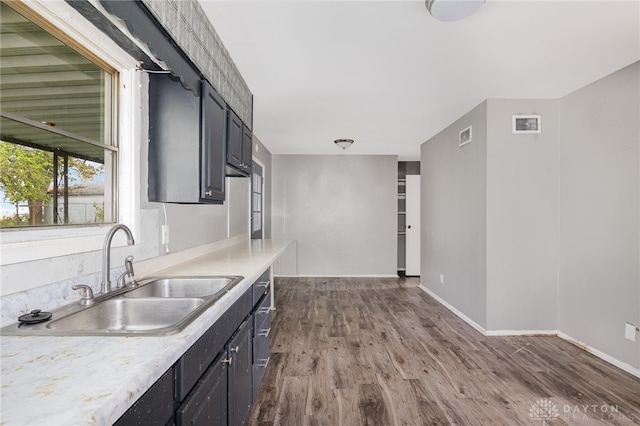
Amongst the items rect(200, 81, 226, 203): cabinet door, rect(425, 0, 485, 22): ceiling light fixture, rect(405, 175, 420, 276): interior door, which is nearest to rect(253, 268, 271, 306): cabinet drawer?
rect(200, 81, 226, 203): cabinet door

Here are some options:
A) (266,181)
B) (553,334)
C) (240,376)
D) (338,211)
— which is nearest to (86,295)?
(240,376)

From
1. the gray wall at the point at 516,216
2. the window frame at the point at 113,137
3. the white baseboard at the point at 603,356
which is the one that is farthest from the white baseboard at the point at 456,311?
the window frame at the point at 113,137

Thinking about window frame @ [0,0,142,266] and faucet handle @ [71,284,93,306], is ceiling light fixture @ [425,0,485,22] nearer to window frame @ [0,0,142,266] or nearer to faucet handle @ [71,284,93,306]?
window frame @ [0,0,142,266]

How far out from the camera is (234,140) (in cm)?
238

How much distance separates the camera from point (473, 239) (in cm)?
372

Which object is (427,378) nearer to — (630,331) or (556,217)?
(630,331)

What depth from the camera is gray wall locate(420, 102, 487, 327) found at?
3.55 metres

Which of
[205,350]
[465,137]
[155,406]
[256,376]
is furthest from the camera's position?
[465,137]

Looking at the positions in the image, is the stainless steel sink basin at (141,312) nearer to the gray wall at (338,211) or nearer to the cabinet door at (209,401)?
the cabinet door at (209,401)

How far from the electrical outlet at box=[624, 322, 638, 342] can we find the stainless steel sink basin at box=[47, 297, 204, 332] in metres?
3.21

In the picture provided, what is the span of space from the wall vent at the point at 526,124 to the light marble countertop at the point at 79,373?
141 inches

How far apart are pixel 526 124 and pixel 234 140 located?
298 cm

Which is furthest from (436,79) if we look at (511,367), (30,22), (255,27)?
(30,22)

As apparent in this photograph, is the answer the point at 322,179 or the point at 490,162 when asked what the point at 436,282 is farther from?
the point at 322,179
